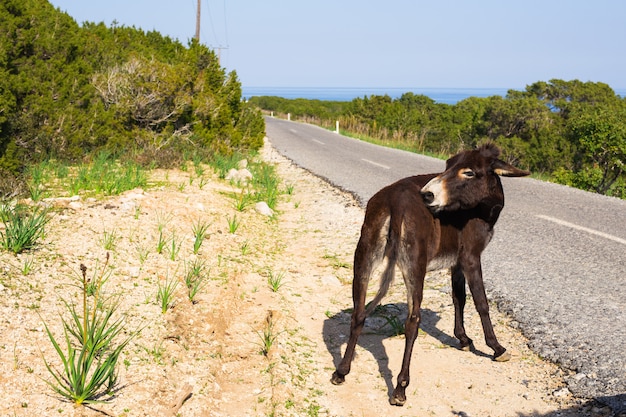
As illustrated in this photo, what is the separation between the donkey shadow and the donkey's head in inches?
55.3

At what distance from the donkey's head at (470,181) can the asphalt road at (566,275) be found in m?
1.52

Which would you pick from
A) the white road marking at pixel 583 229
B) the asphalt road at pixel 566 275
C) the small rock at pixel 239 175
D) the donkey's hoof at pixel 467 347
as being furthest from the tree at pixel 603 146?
the donkey's hoof at pixel 467 347

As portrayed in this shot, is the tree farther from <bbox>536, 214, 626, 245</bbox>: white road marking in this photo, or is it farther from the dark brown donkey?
the dark brown donkey

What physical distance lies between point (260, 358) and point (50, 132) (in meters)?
7.51

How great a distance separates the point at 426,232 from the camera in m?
4.10

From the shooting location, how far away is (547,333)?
5.06 meters

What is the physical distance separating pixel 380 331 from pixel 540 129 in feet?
91.4

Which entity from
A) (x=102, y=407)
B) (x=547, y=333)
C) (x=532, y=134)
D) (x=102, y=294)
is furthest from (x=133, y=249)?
(x=532, y=134)

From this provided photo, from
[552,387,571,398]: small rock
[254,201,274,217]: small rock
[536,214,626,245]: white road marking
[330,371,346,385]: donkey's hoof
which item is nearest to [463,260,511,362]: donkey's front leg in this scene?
[552,387,571,398]: small rock

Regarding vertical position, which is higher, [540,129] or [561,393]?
[540,129]

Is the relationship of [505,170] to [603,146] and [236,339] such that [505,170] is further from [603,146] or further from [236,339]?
[603,146]

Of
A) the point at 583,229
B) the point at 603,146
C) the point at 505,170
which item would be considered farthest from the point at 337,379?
the point at 603,146

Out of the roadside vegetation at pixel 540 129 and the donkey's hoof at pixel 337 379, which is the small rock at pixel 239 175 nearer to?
the donkey's hoof at pixel 337 379

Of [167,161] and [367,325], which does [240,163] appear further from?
[367,325]
